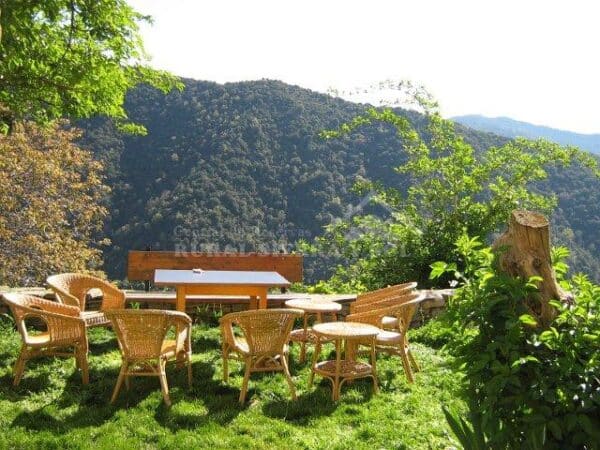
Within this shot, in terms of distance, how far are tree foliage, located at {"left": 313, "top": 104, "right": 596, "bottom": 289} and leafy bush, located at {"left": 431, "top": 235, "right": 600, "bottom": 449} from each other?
21.1 feet

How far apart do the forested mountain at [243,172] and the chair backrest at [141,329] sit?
14748mm

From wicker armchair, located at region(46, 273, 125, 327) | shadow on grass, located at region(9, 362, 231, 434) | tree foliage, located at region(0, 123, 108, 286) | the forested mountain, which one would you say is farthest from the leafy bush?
the forested mountain

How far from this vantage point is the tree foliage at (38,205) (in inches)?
481

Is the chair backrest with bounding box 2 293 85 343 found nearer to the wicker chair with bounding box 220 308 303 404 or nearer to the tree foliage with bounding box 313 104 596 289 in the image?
the wicker chair with bounding box 220 308 303 404

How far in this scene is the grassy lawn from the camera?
3.60 metres

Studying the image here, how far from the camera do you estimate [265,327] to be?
4.38 m

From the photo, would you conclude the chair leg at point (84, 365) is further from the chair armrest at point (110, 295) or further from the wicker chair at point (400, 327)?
the wicker chair at point (400, 327)

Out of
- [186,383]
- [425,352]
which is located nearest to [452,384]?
[425,352]

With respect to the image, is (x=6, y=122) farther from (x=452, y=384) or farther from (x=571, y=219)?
(x=571, y=219)

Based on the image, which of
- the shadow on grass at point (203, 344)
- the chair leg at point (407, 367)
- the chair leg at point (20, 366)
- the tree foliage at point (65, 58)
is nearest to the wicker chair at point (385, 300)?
the chair leg at point (407, 367)

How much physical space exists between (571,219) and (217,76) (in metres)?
17.3

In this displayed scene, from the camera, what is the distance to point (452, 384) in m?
4.70

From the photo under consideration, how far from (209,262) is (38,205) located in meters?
→ 5.74

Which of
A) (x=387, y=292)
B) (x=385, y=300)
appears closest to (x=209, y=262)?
(x=387, y=292)
